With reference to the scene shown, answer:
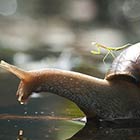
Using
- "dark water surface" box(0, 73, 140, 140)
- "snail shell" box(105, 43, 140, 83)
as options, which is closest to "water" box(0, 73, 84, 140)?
"dark water surface" box(0, 73, 140, 140)

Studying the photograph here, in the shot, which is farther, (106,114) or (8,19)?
(8,19)

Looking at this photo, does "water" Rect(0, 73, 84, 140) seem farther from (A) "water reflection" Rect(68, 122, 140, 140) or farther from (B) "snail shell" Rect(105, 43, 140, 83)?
(B) "snail shell" Rect(105, 43, 140, 83)

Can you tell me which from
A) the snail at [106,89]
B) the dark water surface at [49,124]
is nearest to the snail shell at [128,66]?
the snail at [106,89]

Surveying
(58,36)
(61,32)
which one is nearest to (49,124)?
(58,36)

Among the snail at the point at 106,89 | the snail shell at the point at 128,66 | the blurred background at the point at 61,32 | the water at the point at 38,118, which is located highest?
the snail shell at the point at 128,66

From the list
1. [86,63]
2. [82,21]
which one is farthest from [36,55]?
[82,21]

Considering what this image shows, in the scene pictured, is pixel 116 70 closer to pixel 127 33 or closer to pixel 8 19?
pixel 127 33

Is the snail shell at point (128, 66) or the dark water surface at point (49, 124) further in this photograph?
the snail shell at point (128, 66)

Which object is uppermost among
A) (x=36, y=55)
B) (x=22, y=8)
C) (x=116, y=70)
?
(x=116, y=70)

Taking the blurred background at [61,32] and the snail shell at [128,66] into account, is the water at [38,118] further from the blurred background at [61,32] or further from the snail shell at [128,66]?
the snail shell at [128,66]
